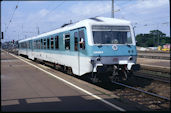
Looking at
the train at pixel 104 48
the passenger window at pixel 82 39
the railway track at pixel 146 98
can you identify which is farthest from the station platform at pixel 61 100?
the passenger window at pixel 82 39

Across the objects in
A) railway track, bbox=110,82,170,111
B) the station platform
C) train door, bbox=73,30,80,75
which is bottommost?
railway track, bbox=110,82,170,111

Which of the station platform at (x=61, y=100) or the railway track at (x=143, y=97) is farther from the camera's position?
the railway track at (x=143, y=97)

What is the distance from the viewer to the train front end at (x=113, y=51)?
30.4ft

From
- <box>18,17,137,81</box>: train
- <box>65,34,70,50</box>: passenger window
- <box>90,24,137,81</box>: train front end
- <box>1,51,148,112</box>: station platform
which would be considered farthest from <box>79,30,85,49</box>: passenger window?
<box>1,51,148,112</box>: station platform

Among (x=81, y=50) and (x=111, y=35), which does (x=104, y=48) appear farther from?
(x=81, y=50)

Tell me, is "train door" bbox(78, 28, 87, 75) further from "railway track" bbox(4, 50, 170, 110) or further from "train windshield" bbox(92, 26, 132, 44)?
"railway track" bbox(4, 50, 170, 110)

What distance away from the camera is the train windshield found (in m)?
9.66

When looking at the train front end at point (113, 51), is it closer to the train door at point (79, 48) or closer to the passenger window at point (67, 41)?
the train door at point (79, 48)

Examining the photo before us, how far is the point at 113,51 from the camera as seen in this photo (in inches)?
379

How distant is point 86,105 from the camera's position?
6.41 metres

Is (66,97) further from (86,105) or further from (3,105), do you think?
(3,105)

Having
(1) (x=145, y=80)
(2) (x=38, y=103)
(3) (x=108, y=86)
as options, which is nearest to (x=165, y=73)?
(1) (x=145, y=80)

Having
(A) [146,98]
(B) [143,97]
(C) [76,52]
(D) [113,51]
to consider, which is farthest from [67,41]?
(A) [146,98]

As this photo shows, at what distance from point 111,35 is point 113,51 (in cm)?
79
